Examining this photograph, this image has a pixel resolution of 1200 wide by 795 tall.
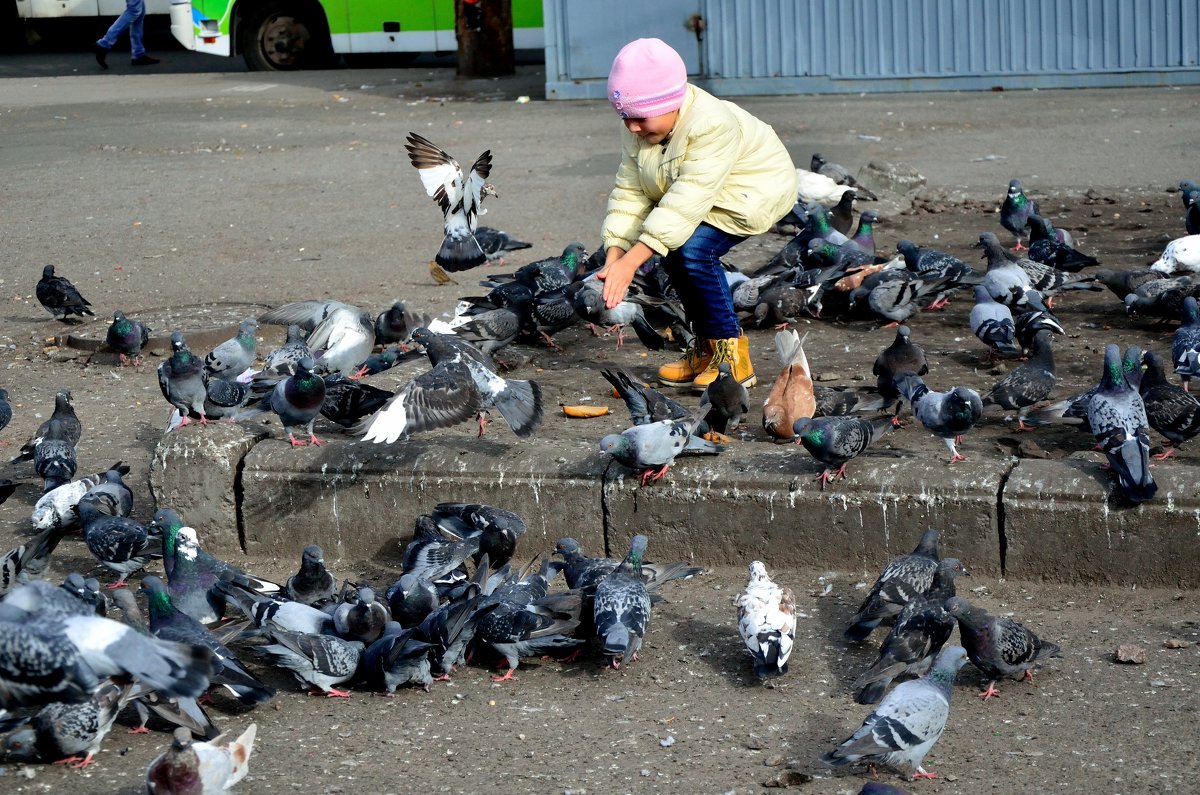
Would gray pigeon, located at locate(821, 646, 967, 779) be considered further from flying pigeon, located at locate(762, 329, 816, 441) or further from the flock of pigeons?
flying pigeon, located at locate(762, 329, 816, 441)

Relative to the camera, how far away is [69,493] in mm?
5574

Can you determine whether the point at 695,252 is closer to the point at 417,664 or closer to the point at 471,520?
the point at 471,520

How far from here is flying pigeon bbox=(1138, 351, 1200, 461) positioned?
17.0 feet

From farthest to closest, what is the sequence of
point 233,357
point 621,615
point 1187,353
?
1. point 233,357
2. point 1187,353
3. point 621,615

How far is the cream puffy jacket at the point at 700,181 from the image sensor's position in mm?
5707

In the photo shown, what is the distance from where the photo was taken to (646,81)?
557 centimetres

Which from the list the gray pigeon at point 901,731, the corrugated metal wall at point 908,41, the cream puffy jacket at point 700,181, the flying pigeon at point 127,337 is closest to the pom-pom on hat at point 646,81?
the cream puffy jacket at point 700,181

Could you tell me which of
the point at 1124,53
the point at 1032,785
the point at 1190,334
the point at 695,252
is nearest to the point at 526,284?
the point at 695,252

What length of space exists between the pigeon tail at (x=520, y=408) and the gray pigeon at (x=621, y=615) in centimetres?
98

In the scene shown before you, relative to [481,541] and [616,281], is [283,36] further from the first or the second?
[481,541]

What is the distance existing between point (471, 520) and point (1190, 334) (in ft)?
10.7

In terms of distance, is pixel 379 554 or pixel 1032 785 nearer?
pixel 1032 785

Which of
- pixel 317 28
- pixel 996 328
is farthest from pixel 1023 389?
pixel 317 28

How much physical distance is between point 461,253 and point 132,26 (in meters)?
17.8
